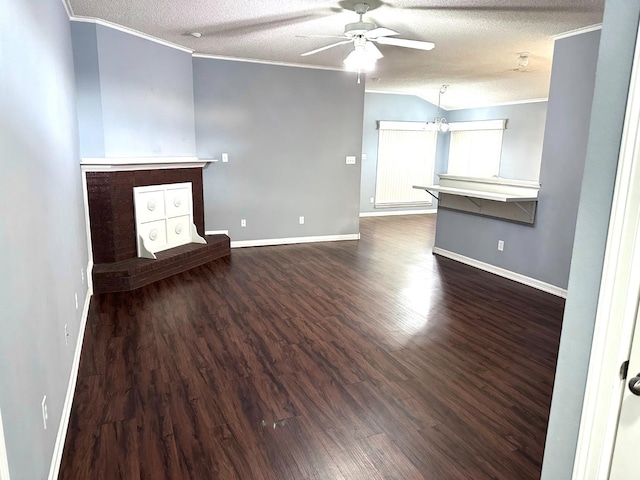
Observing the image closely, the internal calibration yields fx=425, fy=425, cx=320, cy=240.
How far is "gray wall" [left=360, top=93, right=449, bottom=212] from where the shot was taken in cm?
872

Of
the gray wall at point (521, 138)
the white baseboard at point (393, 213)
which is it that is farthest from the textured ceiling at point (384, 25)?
the white baseboard at point (393, 213)

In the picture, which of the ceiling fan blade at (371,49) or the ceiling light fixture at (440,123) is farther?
the ceiling light fixture at (440,123)

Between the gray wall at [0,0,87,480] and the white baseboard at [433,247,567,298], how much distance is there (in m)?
4.28

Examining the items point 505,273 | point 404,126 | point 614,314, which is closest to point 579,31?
point 505,273

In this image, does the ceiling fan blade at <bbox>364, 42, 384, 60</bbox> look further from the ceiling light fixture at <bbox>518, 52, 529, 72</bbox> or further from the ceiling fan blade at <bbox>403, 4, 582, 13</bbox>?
the ceiling light fixture at <bbox>518, 52, 529, 72</bbox>

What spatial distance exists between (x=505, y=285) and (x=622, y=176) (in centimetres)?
388

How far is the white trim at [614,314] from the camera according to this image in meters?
1.03

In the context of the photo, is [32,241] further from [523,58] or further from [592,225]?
[523,58]

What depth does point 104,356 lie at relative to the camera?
2.93m

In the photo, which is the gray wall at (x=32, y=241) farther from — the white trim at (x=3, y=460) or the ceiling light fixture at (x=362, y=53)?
the ceiling light fixture at (x=362, y=53)

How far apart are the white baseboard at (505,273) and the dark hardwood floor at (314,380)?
0.11 meters

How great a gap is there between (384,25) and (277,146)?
2.53 metres

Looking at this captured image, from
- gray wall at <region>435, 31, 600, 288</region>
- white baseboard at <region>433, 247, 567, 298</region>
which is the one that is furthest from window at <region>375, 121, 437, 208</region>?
gray wall at <region>435, 31, 600, 288</region>

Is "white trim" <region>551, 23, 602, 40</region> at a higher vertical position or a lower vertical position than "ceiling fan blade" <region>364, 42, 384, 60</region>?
higher
